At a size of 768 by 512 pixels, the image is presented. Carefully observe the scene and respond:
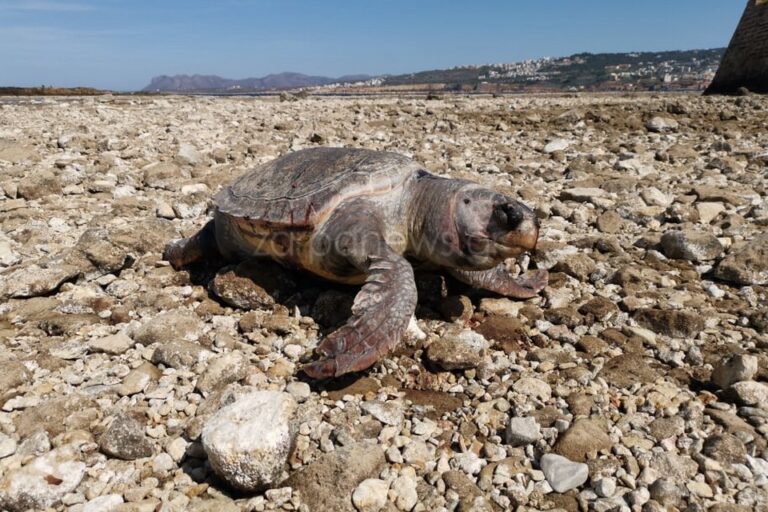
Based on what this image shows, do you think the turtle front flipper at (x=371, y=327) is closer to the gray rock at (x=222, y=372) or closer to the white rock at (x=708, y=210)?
the gray rock at (x=222, y=372)

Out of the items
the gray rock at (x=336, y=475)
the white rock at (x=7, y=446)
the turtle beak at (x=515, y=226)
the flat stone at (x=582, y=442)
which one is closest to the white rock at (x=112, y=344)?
the white rock at (x=7, y=446)

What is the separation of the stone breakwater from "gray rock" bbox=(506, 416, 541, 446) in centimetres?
1

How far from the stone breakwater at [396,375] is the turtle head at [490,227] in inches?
21.1

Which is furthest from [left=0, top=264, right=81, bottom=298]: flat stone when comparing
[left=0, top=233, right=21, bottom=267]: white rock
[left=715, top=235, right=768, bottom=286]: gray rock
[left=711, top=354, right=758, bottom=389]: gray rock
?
[left=715, top=235, right=768, bottom=286]: gray rock

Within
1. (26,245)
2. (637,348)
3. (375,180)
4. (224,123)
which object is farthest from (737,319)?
(224,123)

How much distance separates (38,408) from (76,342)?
85cm

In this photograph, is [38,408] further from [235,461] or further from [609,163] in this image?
[609,163]

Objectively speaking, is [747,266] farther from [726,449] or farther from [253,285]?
[253,285]

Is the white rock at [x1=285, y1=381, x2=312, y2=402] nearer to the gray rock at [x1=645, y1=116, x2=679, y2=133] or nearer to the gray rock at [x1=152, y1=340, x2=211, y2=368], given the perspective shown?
the gray rock at [x1=152, y1=340, x2=211, y2=368]

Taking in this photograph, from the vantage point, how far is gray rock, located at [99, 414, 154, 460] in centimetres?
238

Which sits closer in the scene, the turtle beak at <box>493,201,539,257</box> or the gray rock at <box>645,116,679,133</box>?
the turtle beak at <box>493,201,539,257</box>

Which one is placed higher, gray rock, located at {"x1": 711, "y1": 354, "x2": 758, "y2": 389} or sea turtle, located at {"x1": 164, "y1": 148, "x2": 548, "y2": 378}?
sea turtle, located at {"x1": 164, "y1": 148, "x2": 548, "y2": 378}

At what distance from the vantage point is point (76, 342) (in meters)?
3.41

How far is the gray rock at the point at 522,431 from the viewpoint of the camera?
2.51 m
